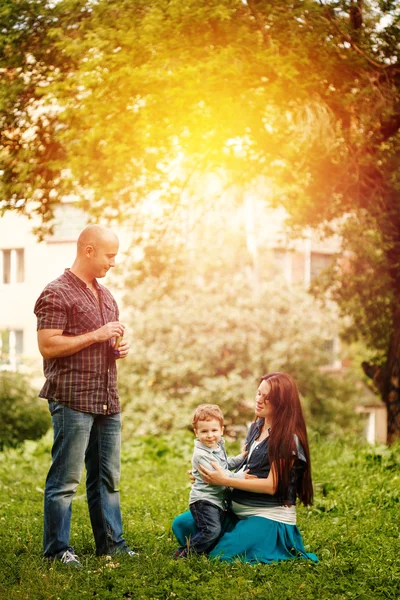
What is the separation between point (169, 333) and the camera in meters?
21.5

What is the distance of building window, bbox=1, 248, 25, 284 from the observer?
1233 inches

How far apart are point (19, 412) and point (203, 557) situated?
11.7 meters

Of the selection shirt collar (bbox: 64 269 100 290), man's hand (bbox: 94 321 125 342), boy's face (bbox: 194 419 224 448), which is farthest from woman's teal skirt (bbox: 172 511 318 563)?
shirt collar (bbox: 64 269 100 290)

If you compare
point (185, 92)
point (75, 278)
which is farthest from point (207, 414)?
point (185, 92)

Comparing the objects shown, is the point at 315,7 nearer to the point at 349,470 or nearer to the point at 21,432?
the point at 349,470

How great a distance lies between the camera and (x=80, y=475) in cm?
517

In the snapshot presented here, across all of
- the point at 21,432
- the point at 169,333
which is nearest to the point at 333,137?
the point at 21,432

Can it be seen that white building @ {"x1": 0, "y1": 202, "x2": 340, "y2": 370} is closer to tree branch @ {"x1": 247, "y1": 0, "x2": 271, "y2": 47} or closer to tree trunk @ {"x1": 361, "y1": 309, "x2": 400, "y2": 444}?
tree trunk @ {"x1": 361, "y1": 309, "x2": 400, "y2": 444}

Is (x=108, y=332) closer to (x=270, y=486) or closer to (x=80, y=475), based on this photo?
(x=80, y=475)

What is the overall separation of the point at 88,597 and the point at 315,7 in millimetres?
6924

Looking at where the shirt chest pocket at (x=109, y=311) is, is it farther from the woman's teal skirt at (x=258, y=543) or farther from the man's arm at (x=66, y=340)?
the woman's teal skirt at (x=258, y=543)

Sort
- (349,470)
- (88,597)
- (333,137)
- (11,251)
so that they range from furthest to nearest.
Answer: (11,251) → (333,137) → (349,470) → (88,597)

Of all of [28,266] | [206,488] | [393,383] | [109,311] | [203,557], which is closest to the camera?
[203,557]

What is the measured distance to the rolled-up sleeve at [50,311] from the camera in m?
4.99
